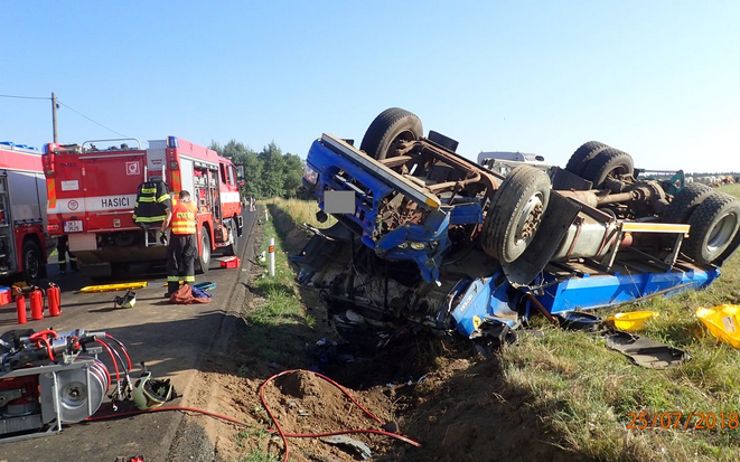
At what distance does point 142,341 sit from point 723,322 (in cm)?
581

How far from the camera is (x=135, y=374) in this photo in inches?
168

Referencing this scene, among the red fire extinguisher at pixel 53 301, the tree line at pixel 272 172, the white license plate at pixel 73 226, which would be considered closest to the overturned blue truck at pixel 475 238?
the red fire extinguisher at pixel 53 301

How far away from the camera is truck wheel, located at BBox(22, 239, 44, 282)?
967cm

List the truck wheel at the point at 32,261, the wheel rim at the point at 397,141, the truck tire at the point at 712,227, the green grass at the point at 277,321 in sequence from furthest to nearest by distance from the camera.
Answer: the truck wheel at the point at 32,261 → the truck tire at the point at 712,227 → the green grass at the point at 277,321 → the wheel rim at the point at 397,141

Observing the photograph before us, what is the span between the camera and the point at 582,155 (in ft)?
22.7

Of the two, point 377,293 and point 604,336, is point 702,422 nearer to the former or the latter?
point 604,336

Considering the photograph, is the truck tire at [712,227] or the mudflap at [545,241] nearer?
the mudflap at [545,241]

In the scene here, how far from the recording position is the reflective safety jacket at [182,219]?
755 cm

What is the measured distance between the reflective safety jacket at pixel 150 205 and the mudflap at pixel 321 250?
379 centimetres

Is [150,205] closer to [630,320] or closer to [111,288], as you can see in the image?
[111,288]

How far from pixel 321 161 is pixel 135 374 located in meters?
2.50

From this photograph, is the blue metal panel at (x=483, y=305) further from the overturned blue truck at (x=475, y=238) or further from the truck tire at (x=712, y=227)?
the truck tire at (x=712, y=227)

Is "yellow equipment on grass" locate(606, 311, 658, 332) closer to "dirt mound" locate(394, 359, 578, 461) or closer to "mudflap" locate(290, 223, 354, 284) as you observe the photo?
"dirt mound" locate(394, 359, 578, 461)

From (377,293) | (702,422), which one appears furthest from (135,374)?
(702,422)
